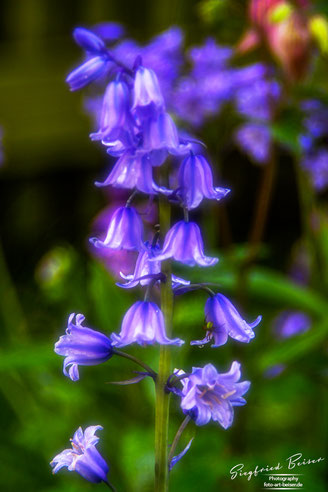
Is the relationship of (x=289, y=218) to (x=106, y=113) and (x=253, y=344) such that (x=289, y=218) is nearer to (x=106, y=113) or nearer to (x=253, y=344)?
(x=253, y=344)

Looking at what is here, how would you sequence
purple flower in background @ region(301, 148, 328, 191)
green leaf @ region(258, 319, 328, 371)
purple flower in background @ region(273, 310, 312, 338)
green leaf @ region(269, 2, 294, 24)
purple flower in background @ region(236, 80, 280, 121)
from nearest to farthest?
1. green leaf @ region(269, 2, 294, 24)
2. green leaf @ region(258, 319, 328, 371)
3. purple flower in background @ region(236, 80, 280, 121)
4. purple flower in background @ region(301, 148, 328, 191)
5. purple flower in background @ region(273, 310, 312, 338)

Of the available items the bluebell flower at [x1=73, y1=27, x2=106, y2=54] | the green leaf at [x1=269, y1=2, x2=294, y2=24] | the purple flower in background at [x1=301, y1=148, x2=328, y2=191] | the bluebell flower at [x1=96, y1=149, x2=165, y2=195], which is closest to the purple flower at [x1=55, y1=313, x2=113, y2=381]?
the bluebell flower at [x1=96, y1=149, x2=165, y2=195]

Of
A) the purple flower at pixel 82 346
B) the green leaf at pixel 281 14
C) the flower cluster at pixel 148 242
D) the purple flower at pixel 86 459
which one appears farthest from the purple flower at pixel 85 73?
the green leaf at pixel 281 14

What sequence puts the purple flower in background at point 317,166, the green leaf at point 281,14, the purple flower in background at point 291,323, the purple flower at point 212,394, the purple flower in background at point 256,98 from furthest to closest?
1. the purple flower in background at point 291,323
2. the purple flower in background at point 317,166
3. the purple flower in background at point 256,98
4. the green leaf at point 281,14
5. the purple flower at point 212,394

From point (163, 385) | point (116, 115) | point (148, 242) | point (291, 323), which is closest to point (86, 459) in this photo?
point (163, 385)

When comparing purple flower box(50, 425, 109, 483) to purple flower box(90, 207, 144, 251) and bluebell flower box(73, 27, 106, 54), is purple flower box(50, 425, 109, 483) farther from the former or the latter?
bluebell flower box(73, 27, 106, 54)

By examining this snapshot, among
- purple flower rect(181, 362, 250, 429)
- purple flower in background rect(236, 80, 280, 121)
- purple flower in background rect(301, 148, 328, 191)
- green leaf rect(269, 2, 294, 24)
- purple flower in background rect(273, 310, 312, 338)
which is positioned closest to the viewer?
purple flower rect(181, 362, 250, 429)

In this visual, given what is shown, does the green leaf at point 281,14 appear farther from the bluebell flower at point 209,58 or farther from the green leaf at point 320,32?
the bluebell flower at point 209,58
